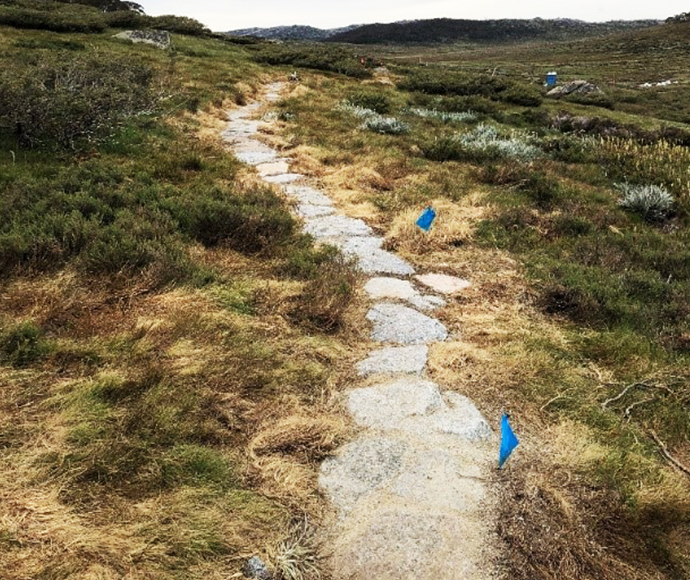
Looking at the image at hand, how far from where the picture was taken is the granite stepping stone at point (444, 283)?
19.8ft

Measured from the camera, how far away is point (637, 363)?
459 cm

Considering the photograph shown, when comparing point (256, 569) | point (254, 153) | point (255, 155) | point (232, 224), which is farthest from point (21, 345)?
point (254, 153)

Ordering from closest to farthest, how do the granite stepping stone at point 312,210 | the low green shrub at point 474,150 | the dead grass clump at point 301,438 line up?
the dead grass clump at point 301,438 → the granite stepping stone at point 312,210 → the low green shrub at point 474,150

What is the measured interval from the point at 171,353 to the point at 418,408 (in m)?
1.94

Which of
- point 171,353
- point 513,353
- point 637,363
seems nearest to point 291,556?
point 171,353

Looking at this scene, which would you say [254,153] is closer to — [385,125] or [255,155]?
[255,155]

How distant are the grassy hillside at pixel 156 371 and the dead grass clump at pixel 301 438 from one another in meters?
0.01

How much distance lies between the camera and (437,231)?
748 cm

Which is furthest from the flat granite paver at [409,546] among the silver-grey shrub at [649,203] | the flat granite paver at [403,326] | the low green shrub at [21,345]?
the silver-grey shrub at [649,203]

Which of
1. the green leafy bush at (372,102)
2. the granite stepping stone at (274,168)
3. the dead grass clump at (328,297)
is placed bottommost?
the dead grass clump at (328,297)

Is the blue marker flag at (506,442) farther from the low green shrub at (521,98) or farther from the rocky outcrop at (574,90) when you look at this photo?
the rocky outcrop at (574,90)

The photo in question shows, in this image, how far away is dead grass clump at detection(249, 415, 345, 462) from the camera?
3.47 metres

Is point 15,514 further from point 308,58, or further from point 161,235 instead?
point 308,58

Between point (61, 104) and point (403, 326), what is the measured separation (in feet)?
25.1
